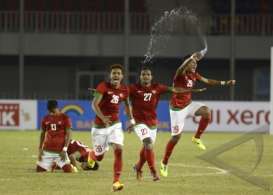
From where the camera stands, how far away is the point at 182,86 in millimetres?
17328

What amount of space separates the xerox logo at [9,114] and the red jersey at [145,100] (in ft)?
67.3

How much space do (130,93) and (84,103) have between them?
2081 cm

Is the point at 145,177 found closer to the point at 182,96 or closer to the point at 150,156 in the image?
the point at 150,156

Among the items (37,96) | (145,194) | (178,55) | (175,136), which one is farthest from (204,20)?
(145,194)

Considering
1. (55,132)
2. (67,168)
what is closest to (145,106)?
(67,168)

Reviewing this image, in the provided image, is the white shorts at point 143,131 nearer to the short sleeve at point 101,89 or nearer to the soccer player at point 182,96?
the short sleeve at point 101,89

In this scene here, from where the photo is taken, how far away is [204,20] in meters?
43.9

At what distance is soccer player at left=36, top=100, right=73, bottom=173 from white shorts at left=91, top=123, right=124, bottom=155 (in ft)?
8.21

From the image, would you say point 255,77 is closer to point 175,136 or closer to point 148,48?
point 148,48

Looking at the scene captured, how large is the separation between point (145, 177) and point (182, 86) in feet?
7.22

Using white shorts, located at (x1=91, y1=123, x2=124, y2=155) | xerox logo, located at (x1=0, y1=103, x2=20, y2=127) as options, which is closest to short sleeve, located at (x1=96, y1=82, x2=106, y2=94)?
white shorts, located at (x1=91, y1=123, x2=124, y2=155)

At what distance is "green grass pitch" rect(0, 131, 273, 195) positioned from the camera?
13.7 meters

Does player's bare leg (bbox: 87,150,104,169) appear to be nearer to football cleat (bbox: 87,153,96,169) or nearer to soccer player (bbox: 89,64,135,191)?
football cleat (bbox: 87,153,96,169)

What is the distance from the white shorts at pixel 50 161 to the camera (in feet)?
56.3
